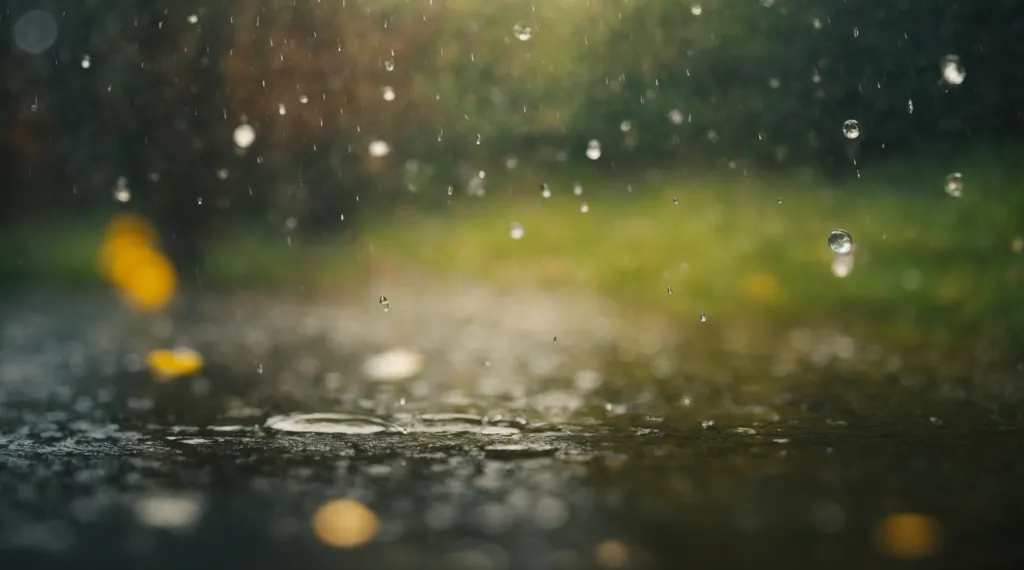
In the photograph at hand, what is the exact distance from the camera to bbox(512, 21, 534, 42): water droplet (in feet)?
30.0

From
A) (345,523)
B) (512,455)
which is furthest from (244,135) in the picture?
(345,523)

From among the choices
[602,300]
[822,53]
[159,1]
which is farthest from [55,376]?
[822,53]

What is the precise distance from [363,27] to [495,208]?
2675 millimetres

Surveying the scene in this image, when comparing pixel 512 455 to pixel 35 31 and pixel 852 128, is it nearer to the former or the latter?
pixel 852 128

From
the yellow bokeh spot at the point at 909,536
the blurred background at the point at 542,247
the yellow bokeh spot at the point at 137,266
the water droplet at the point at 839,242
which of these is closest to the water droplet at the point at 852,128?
the blurred background at the point at 542,247

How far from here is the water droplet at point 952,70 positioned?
26.1ft

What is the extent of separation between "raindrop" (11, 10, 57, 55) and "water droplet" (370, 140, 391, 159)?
295 cm

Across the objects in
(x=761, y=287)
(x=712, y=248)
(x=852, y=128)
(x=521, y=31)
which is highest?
(x=521, y=31)

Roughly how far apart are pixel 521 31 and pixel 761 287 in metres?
3.28

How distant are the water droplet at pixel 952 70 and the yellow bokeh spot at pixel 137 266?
16.2ft

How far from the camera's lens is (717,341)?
5141 millimetres

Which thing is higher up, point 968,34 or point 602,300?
point 968,34

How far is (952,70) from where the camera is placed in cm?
805

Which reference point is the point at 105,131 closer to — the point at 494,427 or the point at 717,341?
the point at 717,341
